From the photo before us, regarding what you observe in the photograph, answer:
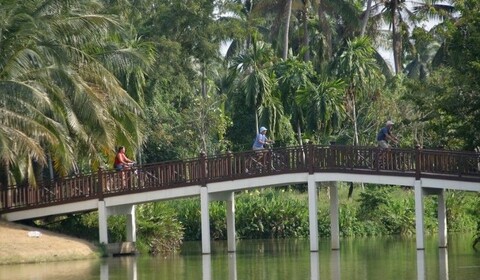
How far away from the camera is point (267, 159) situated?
3888 centimetres

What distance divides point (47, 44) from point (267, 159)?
7.12m

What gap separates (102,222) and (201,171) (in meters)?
3.23

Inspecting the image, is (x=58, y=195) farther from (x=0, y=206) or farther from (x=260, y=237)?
(x=260, y=237)

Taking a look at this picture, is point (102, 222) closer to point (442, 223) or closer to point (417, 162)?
point (417, 162)

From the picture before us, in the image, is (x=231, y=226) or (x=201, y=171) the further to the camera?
(x=231, y=226)

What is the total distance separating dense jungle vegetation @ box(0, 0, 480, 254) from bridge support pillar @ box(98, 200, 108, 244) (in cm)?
154

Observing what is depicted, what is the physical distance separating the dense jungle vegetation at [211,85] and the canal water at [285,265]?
2.96m

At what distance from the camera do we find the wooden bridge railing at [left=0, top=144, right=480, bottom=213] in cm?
3816

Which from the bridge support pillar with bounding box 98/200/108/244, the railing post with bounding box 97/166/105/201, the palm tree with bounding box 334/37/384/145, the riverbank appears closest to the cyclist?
the railing post with bounding box 97/166/105/201

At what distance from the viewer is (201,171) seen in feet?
128

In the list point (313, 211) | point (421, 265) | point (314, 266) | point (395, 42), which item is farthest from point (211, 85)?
point (421, 265)

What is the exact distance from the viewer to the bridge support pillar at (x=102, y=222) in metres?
38.9

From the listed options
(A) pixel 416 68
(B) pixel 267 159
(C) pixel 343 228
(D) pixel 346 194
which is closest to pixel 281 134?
(D) pixel 346 194

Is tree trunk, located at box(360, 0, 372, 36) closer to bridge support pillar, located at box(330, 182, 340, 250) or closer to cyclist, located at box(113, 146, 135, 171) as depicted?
bridge support pillar, located at box(330, 182, 340, 250)
